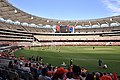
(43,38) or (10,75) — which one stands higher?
(10,75)

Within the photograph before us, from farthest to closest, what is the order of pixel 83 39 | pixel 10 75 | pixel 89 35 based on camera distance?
1. pixel 89 35
2. pixel 83 39
3. pixel 10 75

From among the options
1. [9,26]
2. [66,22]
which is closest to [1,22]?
[9,26]

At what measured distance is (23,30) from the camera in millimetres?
131625

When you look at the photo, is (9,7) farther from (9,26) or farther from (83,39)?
(83,39)

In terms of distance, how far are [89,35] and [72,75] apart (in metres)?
130

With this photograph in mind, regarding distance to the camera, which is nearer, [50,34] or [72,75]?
[72,75]

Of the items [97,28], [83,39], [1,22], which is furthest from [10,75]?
[97,28]

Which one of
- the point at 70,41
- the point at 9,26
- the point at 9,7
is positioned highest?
the point at 9,7

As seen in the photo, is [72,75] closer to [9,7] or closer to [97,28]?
[9,7]

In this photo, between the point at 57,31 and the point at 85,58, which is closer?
the point at 85,58

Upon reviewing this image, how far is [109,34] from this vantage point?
432ft

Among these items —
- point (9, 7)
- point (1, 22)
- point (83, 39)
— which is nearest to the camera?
point (9, 7)

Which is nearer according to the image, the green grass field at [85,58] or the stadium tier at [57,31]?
the green grass field at [85,58]

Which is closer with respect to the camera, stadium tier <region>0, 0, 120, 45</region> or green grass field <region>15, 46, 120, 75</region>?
green grass field <region>15, 46, 120, 75</region>
